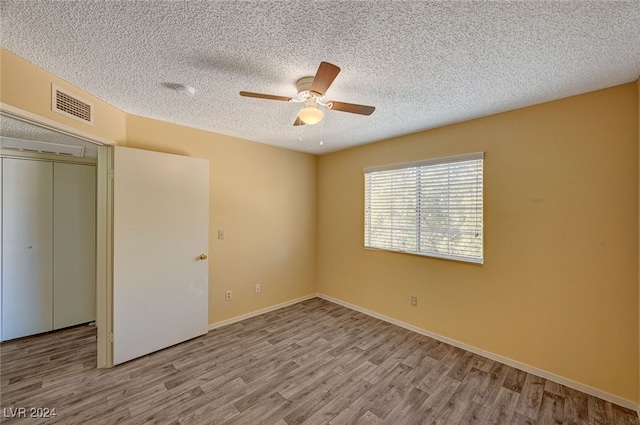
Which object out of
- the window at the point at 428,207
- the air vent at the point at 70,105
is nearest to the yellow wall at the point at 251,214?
the air vent at the point at 70,105

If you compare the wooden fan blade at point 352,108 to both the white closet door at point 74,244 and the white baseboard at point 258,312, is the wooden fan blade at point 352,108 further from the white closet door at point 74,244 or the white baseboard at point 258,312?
the white closet door at point 74,244

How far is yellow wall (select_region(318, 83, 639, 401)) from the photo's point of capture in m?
1.90

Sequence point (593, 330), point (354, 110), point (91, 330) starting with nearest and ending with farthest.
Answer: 1. point (354, 110)
2. point (593, 330)
3. point (91, 330)

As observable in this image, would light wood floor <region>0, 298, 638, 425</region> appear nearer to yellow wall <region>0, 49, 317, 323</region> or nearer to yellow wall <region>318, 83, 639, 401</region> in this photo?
yellow wall <region>318, 83, 639, 401</region>

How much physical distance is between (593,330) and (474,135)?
196cm

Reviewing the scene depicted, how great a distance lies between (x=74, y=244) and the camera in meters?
3.18

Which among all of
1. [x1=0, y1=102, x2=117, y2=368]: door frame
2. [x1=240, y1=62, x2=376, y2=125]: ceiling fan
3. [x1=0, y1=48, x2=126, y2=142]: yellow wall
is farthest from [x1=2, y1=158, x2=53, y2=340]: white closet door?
[x1=240, y1=62, x2=376, y2=125]: ceiling fan

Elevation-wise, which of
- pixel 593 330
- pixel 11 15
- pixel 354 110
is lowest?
pixel 593 330

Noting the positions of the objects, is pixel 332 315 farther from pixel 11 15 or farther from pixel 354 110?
pixel 11 15

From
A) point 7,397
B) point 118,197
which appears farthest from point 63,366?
point 118,197

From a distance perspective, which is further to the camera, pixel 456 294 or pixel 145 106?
pixel 456 294

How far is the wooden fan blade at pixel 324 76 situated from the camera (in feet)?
4.39

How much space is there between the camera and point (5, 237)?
2.78m

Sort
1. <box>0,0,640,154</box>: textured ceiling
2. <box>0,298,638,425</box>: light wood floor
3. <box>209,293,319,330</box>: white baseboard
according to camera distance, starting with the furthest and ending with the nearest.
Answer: <box>209,293,319,330</box>: white baseboard, <box>0,298,638,425</box>: light wood floor, <box>0,0,640,154</box>: textured ceiling
